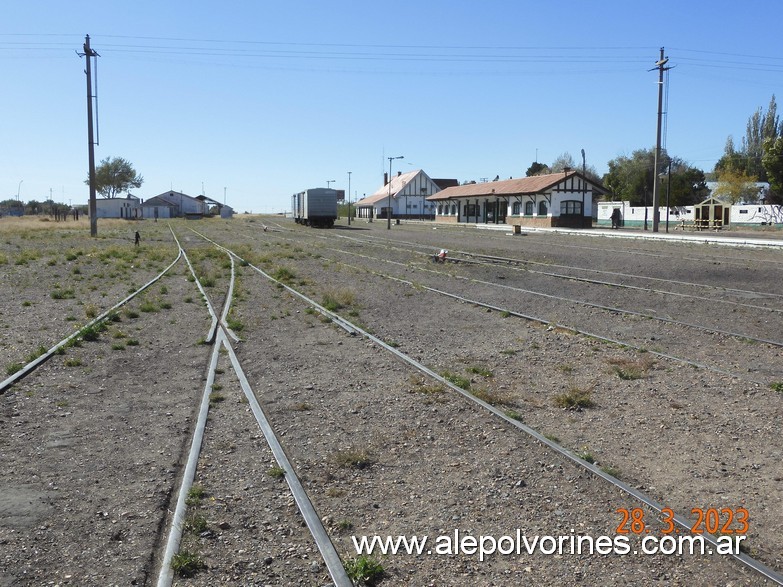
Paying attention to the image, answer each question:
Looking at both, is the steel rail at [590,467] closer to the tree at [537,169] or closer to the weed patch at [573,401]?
the weed patch at [573,401]

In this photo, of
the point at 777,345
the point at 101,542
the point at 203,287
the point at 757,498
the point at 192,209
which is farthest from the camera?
the point at 192,209

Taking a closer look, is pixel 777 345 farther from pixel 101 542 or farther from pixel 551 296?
pixel 101 542

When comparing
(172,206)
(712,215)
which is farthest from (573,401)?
(172,206)

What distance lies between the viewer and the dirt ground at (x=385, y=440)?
15.0 feet

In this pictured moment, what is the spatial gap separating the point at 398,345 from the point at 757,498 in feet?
21.8

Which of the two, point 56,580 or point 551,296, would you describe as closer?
point 56,580

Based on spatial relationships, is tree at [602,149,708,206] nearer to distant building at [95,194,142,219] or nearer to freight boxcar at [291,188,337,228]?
freight boxcar at [291,188,337,228]

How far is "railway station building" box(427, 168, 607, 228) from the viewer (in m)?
63.2

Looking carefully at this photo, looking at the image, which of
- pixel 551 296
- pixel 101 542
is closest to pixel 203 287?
pixel 551 296

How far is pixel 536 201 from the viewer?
66938 mm

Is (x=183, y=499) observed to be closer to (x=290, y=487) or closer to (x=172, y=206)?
(x=290, y=487)

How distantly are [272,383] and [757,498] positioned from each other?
555 centimetres

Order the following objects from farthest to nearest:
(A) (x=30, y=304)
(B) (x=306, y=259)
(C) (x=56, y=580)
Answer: (B) (x=306, y=259), (A) (x=30, y=304), (C) (x=56, y=580)

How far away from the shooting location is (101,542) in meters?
4.73
